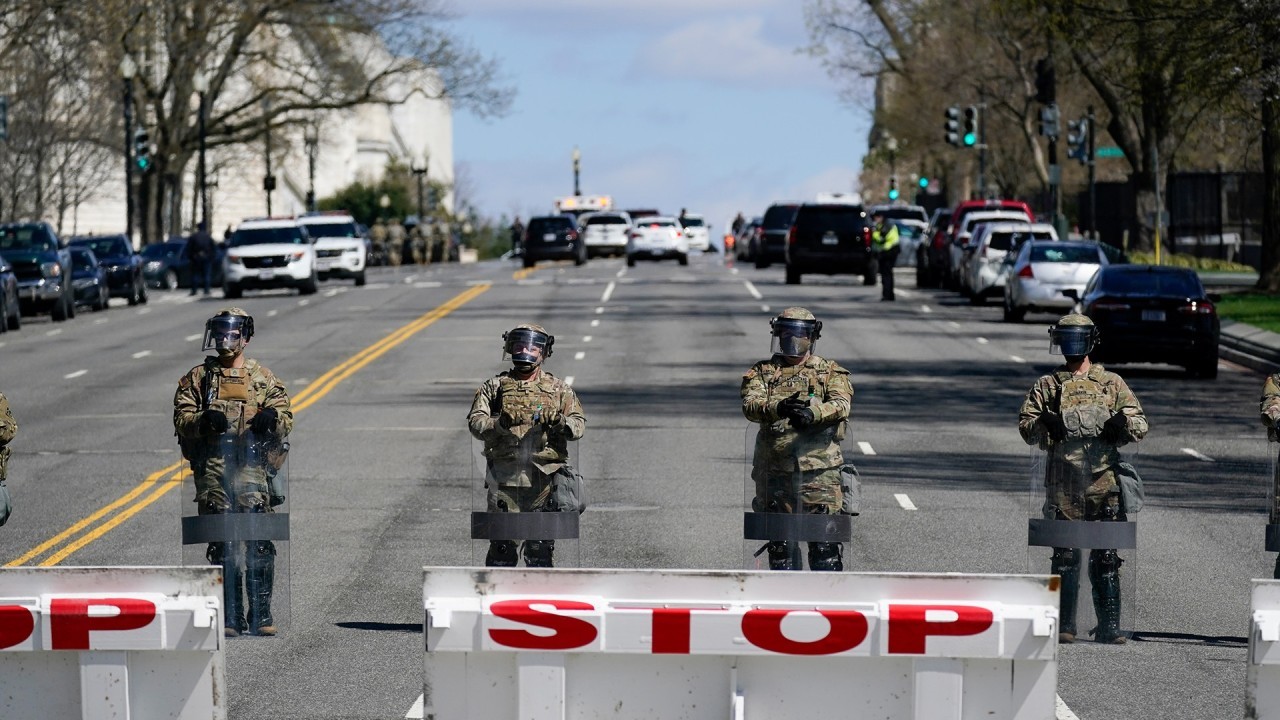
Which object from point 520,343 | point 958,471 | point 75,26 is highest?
point 75,26

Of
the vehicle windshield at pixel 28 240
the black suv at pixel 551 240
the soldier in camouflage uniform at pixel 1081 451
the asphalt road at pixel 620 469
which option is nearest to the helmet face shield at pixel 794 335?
the asphalt road at pixel 620 469

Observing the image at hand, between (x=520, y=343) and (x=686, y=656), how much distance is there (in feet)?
12.3

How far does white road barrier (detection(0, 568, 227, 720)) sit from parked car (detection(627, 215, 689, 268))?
2162 inches

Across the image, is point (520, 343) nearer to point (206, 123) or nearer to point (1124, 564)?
point (1124, 564)

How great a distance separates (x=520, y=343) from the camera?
36.6 feet

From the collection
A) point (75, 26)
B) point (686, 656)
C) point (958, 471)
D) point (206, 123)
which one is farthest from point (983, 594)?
point (206, 123)

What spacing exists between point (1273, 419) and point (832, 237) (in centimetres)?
3776

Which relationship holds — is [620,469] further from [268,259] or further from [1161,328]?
[268,259]

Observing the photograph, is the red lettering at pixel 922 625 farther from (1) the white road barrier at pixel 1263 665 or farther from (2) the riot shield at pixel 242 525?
(2) the riot shield at pixel 242 525

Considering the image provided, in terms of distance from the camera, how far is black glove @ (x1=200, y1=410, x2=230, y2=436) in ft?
36.6

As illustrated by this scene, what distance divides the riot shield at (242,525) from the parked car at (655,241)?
5119 cm

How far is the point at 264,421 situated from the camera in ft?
36.8

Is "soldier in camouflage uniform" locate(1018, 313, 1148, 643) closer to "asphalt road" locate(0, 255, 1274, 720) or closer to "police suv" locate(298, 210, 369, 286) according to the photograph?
"asphalt road" locate(0, 255, 1274, 720)

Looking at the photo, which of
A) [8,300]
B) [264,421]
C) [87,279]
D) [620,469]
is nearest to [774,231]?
[87,279]
